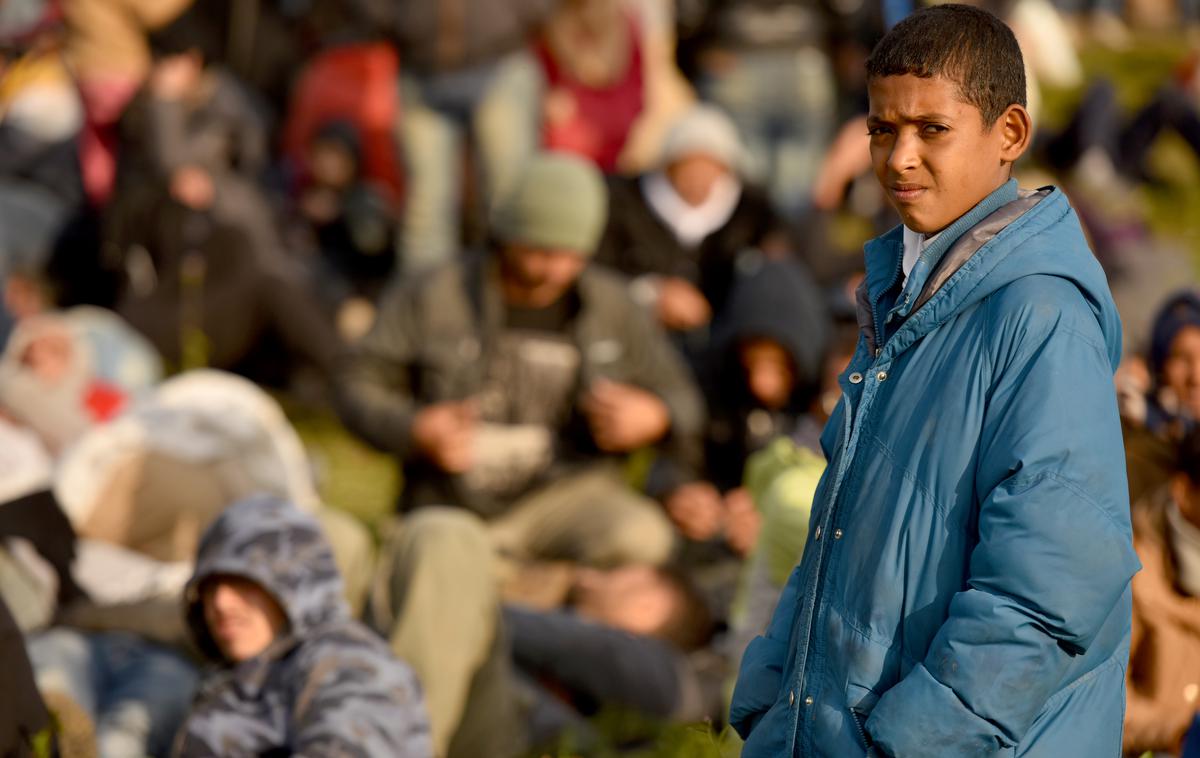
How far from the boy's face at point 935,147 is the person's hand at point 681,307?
5748 millimetres

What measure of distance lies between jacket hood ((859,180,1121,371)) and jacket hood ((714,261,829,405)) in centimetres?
460

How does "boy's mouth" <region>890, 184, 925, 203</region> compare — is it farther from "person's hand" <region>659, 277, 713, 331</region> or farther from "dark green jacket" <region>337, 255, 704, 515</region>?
"person's hand" <region>659, 277, 713, 331</region>

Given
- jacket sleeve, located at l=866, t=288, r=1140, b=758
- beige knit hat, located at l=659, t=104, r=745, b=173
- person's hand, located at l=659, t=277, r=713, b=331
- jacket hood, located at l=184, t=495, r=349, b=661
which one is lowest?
person's hand, located at l=659, t=277, r=713, b=331

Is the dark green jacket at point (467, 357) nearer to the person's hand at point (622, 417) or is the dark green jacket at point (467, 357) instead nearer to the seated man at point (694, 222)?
the person's hand at point (622, 417)

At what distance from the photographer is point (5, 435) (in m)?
6.64

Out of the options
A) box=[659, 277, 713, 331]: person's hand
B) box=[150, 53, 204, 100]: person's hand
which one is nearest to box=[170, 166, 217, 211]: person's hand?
box=[150, 53, 204, 100]: person's hand

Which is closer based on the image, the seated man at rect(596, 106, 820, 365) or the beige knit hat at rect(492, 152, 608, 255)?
the beige knit hat at rect(492, 152, 608, 255)

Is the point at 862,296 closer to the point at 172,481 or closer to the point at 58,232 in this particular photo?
the point at 172,481

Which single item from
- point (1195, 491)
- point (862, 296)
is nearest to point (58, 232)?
point (1195, 491)

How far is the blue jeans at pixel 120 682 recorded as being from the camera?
17.1ft

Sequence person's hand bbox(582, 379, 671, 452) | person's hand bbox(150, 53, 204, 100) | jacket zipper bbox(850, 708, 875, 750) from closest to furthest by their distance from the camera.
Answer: jacket zipper bbox(850, 708, 875, 750) → person's hand bbox(582, 379, 671, 452) → person's hand bbox(150, 53, 204, 100)

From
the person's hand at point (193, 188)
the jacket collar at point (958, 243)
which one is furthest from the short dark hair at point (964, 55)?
the person's hand at point (193, 188)

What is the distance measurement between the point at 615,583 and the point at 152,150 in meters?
4.64

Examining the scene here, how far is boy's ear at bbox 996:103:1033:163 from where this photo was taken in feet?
8.50
